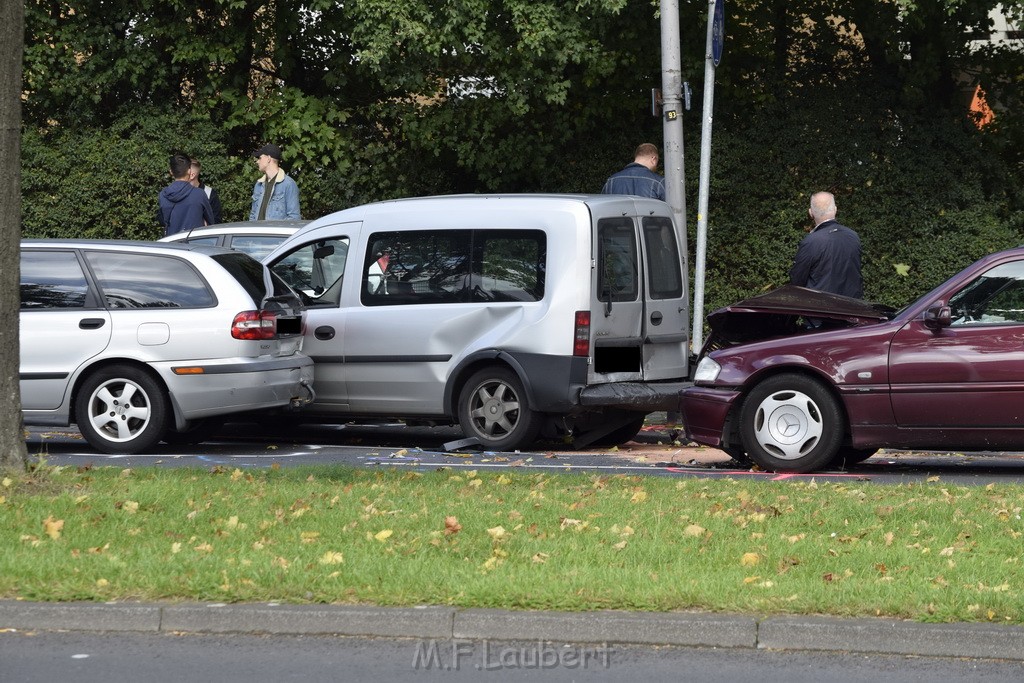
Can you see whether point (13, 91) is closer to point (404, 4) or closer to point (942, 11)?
point (404, 4)

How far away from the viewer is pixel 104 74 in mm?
19266

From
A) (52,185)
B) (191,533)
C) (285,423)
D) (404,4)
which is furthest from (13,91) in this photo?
(52,185)

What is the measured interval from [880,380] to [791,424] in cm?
69

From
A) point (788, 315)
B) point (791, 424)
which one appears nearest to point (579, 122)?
point (788, 315)

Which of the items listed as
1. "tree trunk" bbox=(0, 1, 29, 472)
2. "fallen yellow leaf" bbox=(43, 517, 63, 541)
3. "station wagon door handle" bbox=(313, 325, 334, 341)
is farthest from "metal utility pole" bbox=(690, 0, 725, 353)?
"fallen yellow leaf" bbox=(43, 517, 63, 541)

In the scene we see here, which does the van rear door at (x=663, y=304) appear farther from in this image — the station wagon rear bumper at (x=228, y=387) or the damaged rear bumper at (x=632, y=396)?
the station wagon rear bumper at (x=228, y=387)

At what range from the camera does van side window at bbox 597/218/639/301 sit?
12359 mm

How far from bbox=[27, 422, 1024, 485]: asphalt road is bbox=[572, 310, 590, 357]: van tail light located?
0.80 meters

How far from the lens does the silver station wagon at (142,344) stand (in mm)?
12188

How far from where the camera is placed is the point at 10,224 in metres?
9.37

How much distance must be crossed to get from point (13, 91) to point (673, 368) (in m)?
5.77

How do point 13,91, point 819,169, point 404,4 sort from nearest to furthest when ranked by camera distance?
point 13,91 < point 404,4 < point 819,169

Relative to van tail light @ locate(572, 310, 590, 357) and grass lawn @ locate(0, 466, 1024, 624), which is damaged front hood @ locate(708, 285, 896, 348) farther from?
grass lawn @ locate(0, 466, 1024, 624)

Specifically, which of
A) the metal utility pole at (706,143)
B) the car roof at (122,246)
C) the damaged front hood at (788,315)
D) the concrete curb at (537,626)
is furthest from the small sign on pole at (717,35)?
the concrete curb at (537,626)
